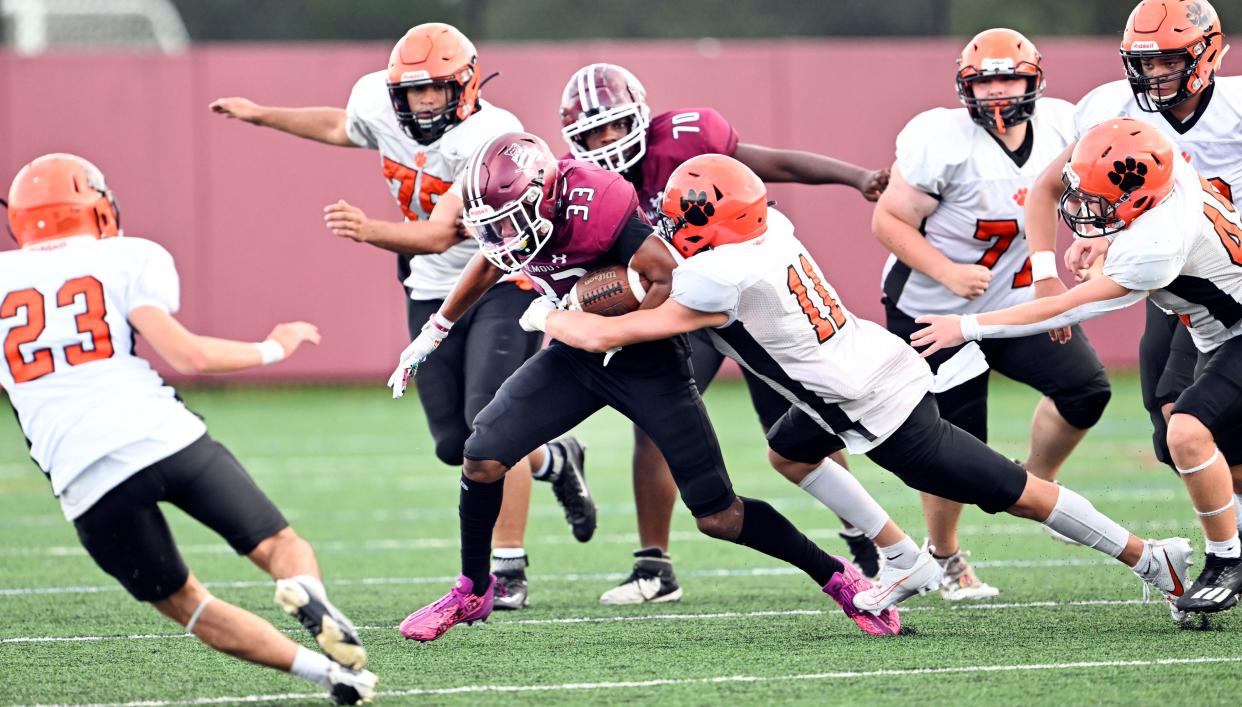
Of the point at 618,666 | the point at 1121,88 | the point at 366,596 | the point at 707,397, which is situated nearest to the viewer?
the point at 618,666

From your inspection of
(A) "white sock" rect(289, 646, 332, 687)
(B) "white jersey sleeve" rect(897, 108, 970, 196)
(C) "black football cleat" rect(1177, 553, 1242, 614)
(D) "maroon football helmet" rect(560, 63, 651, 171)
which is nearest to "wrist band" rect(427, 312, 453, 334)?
(D) "maroon football helmet" rect(560, 63, 651, 171)

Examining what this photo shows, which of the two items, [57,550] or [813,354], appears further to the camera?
[57,550]

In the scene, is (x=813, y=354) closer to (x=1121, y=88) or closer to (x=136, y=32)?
(x=1121, y=88)

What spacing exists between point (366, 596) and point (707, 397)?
22.5 feet

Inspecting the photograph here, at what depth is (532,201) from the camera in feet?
13.8

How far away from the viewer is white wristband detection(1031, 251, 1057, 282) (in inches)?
181

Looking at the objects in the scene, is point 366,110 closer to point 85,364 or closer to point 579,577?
point 579,577

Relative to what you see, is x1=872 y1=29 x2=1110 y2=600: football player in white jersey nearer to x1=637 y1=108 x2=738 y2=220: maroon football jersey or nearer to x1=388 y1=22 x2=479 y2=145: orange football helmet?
x1=637 y1=108 x2=738 y2=220: maroon football jersey

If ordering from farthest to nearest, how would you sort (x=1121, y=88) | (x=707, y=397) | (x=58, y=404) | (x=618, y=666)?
(x=707, y=397), (x=1121, y=88), (x=618, y=666), (x=58, y=404)

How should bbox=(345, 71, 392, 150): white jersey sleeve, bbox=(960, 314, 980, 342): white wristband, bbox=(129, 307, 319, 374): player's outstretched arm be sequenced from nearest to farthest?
bbox=(129, 307, 319, 374): player's outstretched arm, bbox=(960, 314, 980, 342): white wristband, bbox=(345, 71, 392, 150): white jersey sleeve

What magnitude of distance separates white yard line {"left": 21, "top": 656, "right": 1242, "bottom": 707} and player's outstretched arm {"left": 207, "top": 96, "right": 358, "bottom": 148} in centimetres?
243

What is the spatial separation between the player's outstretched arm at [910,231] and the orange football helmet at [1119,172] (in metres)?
0.59

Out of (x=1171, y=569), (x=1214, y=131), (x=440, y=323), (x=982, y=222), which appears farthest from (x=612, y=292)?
(x=1214, y=131)

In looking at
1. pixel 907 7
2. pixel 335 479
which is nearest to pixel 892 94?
pixel 907 7
